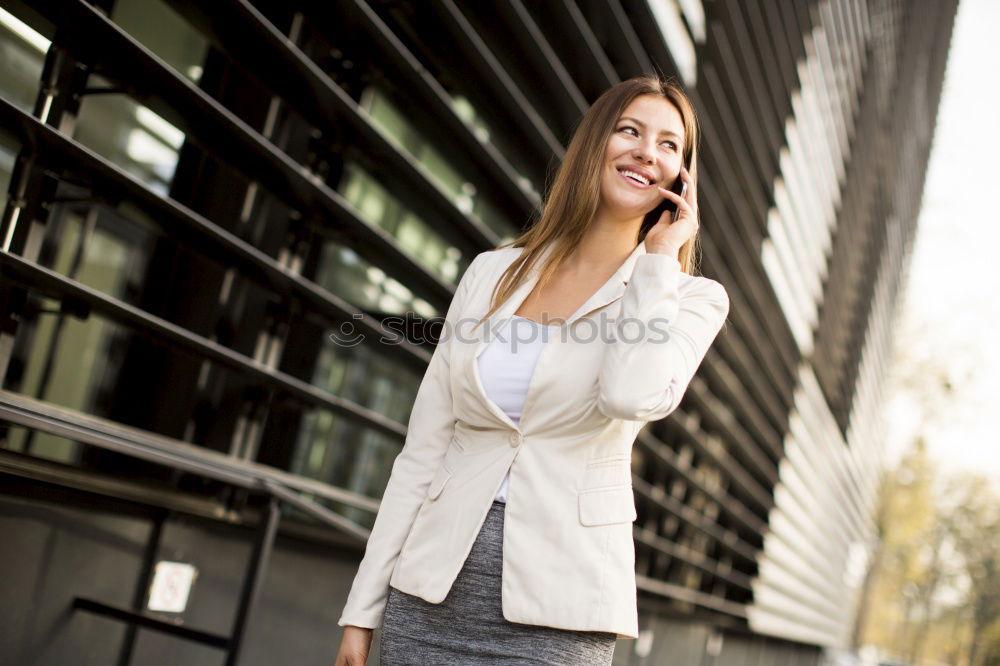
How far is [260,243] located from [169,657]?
5.28ft

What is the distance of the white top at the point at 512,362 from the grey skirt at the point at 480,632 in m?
0.21

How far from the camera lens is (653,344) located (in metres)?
1.73

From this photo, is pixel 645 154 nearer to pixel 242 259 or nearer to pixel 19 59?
pixel 242 259

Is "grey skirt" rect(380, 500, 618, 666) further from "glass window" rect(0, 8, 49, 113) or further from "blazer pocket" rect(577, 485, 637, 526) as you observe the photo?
"glass window" rect(0, 8, 49, 113)

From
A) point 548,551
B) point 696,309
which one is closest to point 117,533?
point 548,551

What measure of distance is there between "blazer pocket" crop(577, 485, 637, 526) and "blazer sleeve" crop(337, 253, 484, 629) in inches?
14.8

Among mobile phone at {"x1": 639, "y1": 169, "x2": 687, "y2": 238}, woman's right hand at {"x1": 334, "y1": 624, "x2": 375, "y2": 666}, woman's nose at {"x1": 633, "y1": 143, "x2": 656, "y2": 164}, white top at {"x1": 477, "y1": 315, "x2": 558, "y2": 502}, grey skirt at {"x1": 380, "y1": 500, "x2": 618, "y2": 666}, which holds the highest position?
woman's nose at {"x1": 633, "y1": 143, "x2": 656, "y2": 164}

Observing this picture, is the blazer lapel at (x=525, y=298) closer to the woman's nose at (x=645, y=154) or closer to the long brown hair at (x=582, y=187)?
the long brown hair at (x=582, y=187)

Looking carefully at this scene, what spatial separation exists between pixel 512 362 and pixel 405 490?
0.35m

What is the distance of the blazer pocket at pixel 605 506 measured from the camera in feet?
5.70

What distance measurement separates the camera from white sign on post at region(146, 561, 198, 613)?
10.7ft

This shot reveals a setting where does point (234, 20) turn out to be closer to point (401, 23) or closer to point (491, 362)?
point (401, 23)

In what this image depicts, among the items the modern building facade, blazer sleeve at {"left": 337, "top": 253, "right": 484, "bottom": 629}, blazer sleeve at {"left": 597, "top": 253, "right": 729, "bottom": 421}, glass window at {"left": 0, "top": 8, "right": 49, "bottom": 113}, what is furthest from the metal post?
blazer sleeve at {"left": 597, "top": 253, "right": 729, "bottom": 421}

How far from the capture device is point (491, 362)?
1947 millimetres
